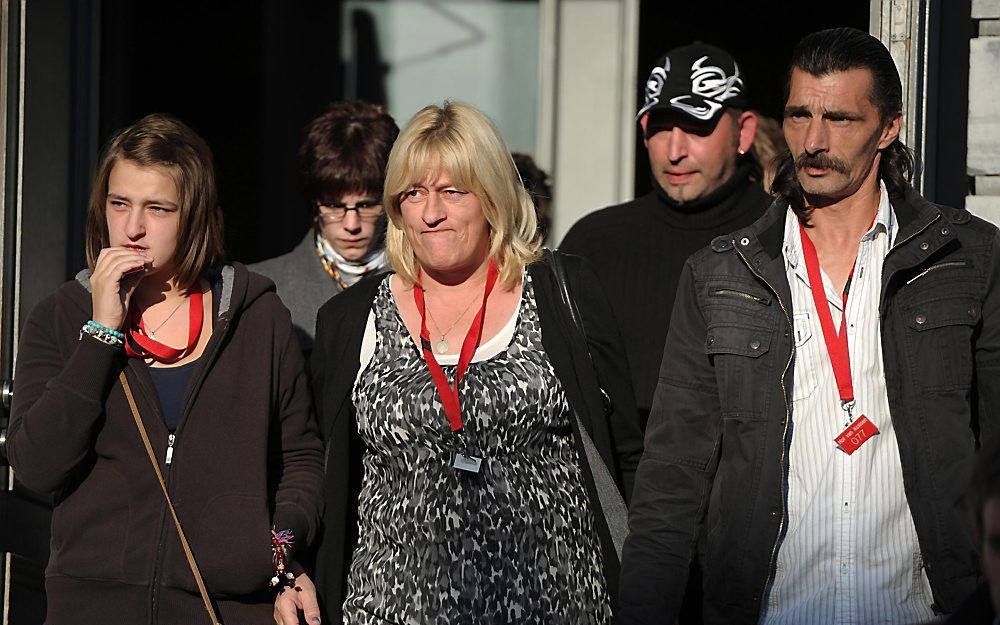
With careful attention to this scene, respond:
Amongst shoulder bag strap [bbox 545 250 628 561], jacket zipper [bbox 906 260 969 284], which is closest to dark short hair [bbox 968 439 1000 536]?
jacket zipper [bbox 906 260 969 284]

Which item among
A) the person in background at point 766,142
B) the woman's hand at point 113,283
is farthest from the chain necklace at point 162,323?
the person in background at point 766,142

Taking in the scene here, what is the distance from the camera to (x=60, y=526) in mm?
3348

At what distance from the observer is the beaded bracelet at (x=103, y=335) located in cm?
330

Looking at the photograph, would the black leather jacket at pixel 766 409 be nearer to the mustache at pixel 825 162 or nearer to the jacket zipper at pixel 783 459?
the jacket zipper at pixel 783 459

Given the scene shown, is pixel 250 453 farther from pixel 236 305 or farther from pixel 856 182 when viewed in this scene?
pixel 856 182

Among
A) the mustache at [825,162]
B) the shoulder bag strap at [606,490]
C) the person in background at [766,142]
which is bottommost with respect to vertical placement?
the shoulder bag strap at [606,490]

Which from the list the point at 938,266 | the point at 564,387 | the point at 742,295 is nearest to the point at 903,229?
the point at 938,266

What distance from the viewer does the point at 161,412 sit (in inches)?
133

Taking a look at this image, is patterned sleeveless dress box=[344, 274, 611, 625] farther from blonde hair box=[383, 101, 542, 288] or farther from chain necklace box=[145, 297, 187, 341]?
chain necklace box=[145, 297, 187, 341]

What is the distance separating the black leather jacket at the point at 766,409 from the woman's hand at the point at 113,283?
137 centimetres

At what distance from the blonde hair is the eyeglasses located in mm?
544

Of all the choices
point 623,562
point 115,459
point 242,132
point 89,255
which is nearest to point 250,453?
point 115,459

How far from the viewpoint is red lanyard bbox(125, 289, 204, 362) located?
11.2 ft

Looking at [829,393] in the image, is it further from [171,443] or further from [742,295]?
[171,443]
